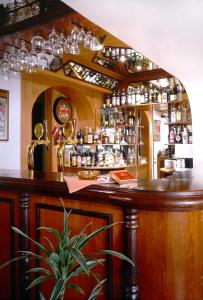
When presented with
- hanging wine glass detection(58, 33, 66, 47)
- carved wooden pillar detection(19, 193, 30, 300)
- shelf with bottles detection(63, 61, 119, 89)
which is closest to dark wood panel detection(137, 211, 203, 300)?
carved wooden pillar detection(19, 193, 30, 300)

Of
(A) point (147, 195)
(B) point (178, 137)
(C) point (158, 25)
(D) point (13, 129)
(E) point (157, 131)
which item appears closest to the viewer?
(A) point (147, 195)

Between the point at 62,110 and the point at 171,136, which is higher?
the point at 62,110

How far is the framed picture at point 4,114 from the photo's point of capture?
14.0 ft

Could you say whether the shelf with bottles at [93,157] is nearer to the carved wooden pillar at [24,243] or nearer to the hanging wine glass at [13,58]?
the hanging wine glass at [13,58]

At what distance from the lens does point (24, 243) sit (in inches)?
75.5

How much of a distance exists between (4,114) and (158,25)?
9.35ft

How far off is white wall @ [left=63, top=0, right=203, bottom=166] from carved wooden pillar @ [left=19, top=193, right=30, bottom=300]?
1.36 meters

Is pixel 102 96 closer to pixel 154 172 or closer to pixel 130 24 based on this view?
pixel 154 172

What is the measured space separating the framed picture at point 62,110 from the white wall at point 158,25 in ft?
9.90

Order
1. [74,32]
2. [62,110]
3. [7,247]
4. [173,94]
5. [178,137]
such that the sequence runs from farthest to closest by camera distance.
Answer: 1. [62,110]
2. [173,94]
3. [178,137]
4. [74,32]
5. [7,247]

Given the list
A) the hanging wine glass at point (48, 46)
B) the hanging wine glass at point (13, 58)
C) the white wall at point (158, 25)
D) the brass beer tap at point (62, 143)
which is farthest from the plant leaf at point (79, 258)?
the hanging wine glass at point (13, 58)

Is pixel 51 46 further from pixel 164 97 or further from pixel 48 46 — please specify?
pixel 164 97

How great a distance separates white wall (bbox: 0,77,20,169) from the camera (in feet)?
14.3

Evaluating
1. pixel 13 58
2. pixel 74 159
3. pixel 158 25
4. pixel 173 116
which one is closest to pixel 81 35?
pixel 158 25
